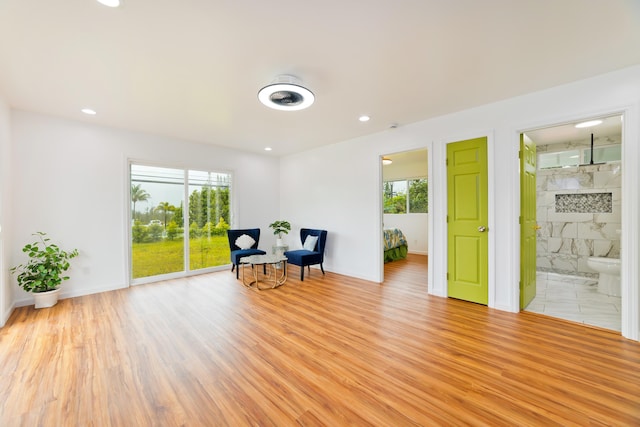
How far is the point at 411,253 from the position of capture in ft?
24.0

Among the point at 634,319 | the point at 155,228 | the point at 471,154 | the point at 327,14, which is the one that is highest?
the point at 327,14

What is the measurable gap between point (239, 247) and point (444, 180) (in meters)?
3.87

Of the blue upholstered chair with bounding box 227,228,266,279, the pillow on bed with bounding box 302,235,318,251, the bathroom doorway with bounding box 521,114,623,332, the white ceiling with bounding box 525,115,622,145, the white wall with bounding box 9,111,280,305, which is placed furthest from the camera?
the pillow on bed with bounding box 302,235,318,251

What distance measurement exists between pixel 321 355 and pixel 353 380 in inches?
16.1

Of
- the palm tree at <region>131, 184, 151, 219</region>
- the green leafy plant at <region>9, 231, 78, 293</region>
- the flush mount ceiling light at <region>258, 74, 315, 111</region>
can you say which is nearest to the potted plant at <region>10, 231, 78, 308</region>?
the green leafy plant at <region>9, 231, 78, 293</region>

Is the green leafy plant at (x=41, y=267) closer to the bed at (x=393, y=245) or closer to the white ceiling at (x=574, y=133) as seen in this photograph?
the bed at (x=393, y=245)

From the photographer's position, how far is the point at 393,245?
19.8 ft

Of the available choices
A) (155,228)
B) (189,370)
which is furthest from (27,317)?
(189,370)

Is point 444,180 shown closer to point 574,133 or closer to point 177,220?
point 574,133

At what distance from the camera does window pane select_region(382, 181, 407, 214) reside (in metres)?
7.60

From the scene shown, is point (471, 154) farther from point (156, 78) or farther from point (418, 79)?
point (156, 78)

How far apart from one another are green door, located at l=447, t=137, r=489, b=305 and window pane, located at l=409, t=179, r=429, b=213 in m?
3.63

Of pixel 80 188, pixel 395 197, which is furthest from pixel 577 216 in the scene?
pixel 80 188

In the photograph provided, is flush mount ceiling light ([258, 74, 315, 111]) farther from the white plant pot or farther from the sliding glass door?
the white plant pot
